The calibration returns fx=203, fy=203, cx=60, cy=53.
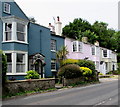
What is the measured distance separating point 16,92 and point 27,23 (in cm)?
904

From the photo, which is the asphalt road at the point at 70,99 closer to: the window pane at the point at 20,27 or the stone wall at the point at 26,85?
the stone wall at the point at 26,85

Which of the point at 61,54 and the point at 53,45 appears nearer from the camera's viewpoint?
the point at 61,54

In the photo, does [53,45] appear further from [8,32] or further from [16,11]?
[8,32]

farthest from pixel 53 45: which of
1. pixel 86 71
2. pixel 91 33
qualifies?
pixel 91 33

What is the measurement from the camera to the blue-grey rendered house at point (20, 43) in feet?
65.0

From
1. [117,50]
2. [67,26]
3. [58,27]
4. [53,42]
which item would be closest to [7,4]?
[53,42]

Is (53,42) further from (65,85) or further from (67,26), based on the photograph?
(67,26)

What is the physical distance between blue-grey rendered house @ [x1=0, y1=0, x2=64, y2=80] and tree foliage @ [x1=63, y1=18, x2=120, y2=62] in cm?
2901

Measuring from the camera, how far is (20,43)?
2033 centimetres

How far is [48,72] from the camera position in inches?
991

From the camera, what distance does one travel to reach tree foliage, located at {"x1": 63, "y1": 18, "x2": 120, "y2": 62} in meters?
53.8

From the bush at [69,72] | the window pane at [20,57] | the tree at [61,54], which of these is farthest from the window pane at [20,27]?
the tree at [61,54]

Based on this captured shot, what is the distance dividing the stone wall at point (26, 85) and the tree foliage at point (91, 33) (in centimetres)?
3547

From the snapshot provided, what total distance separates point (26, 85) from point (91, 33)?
131 ft
